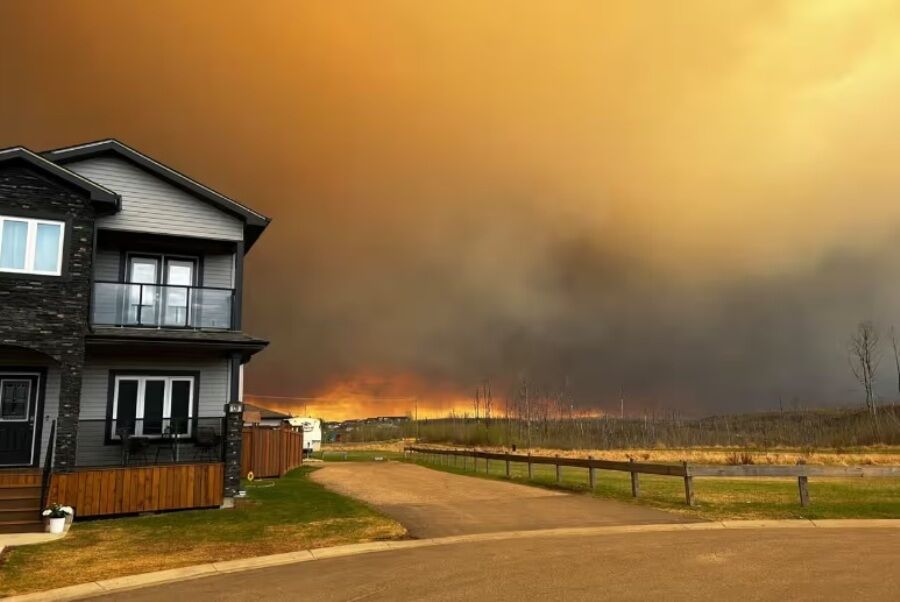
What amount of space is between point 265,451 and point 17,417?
12.8m

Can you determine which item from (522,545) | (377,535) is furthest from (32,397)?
(522,545)

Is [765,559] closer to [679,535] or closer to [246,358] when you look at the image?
[679,535]

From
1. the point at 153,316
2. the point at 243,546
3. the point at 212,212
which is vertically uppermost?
the point at 212,212

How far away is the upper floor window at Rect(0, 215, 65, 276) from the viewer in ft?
54.0

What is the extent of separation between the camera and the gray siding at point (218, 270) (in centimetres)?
2053

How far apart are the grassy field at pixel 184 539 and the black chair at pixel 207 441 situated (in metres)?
2.14

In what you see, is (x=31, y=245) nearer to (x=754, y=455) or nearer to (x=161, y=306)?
(x=161, y=306)

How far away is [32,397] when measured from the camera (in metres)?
18.0

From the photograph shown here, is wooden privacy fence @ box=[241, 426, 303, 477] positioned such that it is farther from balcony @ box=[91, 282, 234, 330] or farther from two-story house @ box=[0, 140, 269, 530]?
balcony @ box=[91, 282, 234, 330]

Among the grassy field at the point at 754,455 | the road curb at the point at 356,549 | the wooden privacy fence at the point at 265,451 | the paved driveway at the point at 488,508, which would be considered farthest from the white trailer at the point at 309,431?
the road curb at the point at 356,549

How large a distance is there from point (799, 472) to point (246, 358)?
16.2 meters

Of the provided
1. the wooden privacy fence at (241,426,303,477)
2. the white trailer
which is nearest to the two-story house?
the wooden privacy fence at (241,426,303,477)

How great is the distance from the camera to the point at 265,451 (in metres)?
29.6

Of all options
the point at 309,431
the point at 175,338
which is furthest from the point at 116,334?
the point at 309,431
